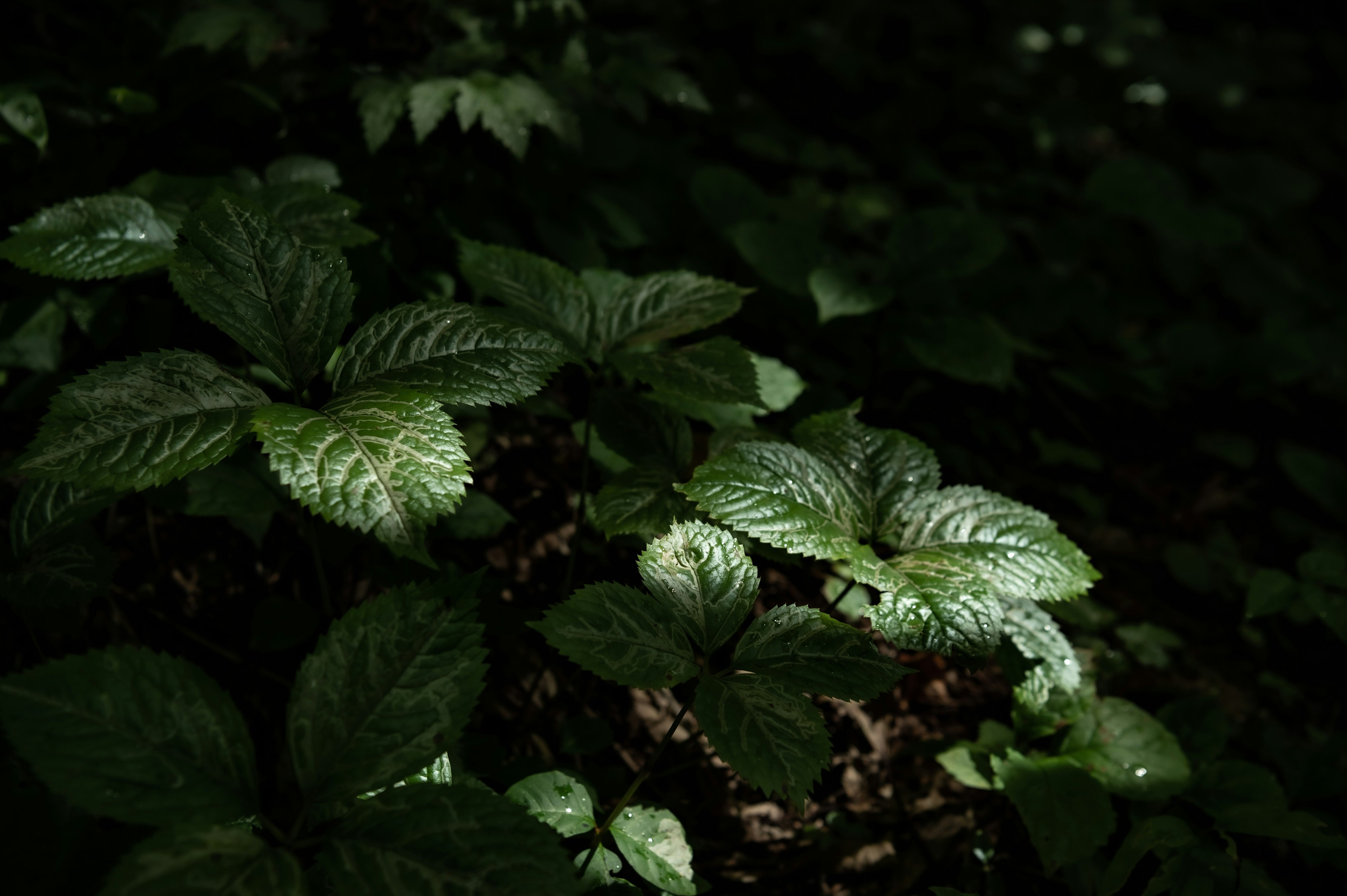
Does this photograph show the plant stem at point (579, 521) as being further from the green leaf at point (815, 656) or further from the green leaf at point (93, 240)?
the green leaf at point (93, 240)

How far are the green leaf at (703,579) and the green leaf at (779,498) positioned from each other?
0.06m

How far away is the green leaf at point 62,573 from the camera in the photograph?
1.34 metres

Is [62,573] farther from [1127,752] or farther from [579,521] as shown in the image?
[1127,752]

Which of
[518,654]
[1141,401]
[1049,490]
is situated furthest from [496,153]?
[1141,401]

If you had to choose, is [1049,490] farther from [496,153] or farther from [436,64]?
[436,64]

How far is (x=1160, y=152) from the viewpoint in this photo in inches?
200

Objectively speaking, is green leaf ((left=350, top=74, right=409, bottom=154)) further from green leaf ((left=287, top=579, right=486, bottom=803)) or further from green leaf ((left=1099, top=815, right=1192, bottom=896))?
green leaf ((left=1099, top=815, right=1192, bottom=896))

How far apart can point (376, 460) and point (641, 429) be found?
73 cm

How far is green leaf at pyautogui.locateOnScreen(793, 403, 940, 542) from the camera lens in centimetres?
154

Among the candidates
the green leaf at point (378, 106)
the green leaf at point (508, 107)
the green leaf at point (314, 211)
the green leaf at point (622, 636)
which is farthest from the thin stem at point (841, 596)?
the green leaf at point (378, 106)

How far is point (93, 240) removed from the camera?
1.58 metres

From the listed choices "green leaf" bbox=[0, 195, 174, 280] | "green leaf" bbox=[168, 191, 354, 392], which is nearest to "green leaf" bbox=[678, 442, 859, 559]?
"green leaf" bbox=[168, 191, 354, 392]

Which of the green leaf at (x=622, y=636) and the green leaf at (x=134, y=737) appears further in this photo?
the green leaf at (x=622, y=636)

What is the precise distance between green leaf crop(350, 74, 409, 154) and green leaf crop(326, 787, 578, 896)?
68.8 inches
